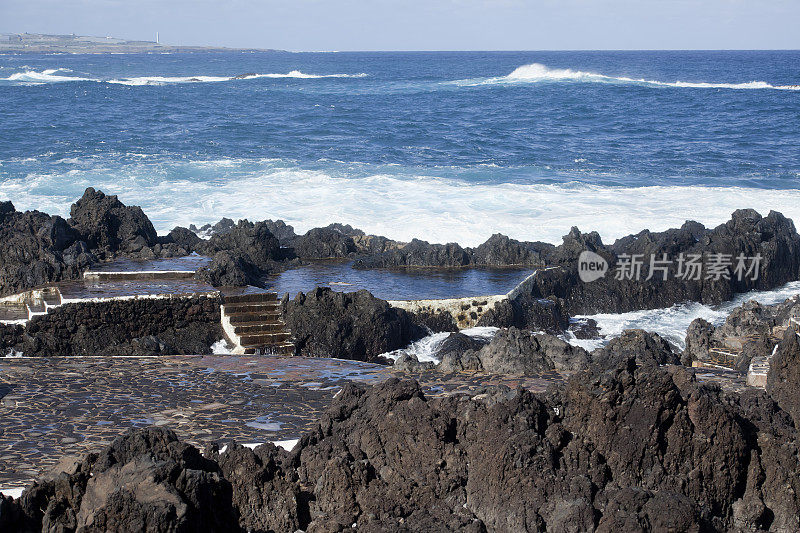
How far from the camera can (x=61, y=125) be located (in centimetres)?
3622

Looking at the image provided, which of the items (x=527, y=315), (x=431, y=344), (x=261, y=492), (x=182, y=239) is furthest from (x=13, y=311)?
(x=261, y=492)

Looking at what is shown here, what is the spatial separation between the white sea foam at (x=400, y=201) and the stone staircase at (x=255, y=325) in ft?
24.6

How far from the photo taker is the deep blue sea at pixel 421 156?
2036 cm

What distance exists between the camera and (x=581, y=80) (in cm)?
Answer: 6694

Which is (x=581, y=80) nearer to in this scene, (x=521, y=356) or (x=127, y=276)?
(x=127, y=276)

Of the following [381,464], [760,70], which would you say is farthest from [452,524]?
[760,70]

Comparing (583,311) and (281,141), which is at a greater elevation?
(281,141)

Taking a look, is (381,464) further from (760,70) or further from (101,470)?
(760,70)

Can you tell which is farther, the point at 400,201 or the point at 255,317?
the point at 400,201

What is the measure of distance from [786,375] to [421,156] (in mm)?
23523

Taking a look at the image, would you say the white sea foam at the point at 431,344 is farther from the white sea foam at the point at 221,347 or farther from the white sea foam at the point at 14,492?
the white sea foam at the point at 14,492

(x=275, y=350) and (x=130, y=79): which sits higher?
(x=130, y=79)

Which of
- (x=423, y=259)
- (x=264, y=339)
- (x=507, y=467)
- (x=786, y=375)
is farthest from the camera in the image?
(x=423, y=259)

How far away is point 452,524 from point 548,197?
17.9 metres
